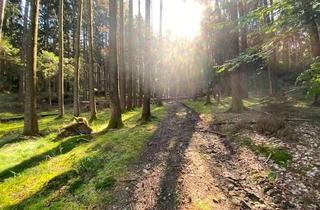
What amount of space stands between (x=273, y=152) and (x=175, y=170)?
9.64ft

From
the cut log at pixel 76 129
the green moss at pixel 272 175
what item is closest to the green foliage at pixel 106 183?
the green moss at pixel 272 175

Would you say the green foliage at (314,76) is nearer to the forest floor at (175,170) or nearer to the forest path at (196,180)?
the forest floor at (175,170)

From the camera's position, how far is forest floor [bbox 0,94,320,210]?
6.30 m

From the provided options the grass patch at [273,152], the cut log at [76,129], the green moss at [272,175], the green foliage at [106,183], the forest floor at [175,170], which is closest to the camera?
the forest floor at [175,170]

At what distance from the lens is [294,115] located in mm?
13312

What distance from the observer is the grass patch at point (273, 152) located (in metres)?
7.96

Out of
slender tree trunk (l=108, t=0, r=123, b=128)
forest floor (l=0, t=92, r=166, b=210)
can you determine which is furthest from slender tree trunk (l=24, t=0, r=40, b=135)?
slender tree trunk (l=108, t=0, r=123, b=128)

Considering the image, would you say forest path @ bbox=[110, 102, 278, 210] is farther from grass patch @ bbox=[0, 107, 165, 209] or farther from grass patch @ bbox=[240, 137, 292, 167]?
grass patch @ bbox=[0, 107, 165, 209]

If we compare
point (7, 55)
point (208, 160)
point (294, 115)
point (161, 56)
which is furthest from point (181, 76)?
point (208, 160)

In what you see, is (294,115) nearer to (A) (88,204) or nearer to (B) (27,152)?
(A) (88,204)

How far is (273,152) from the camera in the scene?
841 centimetres

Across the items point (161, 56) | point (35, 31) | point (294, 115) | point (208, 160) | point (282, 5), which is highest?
point (161, 56)

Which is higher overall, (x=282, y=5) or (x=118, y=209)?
(x=282, y=5)

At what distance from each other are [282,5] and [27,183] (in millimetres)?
8054
